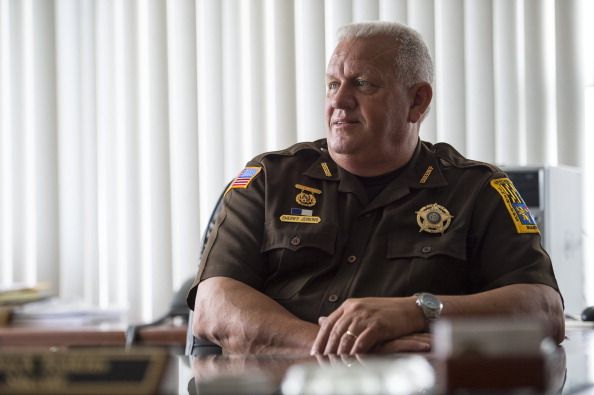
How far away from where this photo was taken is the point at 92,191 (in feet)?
12.4

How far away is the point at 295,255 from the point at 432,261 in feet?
1.00

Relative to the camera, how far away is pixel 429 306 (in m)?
1.77

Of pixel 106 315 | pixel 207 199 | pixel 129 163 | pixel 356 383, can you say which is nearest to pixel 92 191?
pixel 129 163

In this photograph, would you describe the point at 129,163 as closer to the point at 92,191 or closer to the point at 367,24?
the point at 92,191

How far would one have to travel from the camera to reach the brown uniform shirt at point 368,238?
1.96m

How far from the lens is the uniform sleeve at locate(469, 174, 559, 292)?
6.35 feet

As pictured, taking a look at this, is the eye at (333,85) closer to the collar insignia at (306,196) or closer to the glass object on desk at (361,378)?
the collar insignia at (306,196)

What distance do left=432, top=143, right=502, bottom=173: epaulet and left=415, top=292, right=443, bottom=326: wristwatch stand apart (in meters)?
0.47

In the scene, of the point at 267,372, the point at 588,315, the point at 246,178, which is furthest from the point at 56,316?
the point at 267,372

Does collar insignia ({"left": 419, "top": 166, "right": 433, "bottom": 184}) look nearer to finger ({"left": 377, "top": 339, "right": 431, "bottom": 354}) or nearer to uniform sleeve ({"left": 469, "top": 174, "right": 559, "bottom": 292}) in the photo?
uniform sleeve ({"left": 469, "top": 174, "right": 559, "bottom": 292})

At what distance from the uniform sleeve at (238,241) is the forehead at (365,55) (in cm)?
34

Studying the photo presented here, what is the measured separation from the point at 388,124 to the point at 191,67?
5.70ft

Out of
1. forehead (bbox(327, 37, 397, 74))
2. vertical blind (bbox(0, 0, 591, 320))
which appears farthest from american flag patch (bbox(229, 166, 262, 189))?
vertical blind (bbox(0, 0, 591, 320))

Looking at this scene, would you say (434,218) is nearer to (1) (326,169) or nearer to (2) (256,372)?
(1) (326,169)
